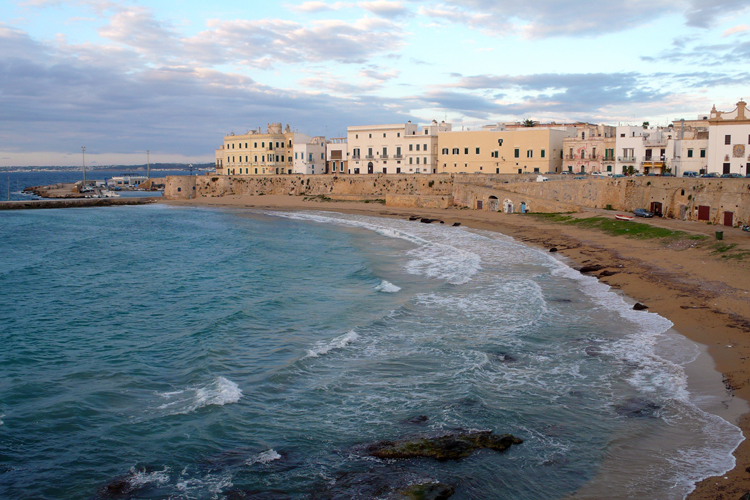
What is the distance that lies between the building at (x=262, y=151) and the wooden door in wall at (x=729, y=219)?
190ft

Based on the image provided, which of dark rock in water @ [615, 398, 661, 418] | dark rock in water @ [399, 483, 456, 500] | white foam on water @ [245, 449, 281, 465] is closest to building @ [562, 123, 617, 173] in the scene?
dark rock in water @ [615, 398, 661, 418]

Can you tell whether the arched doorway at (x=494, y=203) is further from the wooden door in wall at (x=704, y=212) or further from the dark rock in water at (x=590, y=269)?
the dark rock in water at (x=590, y=269)

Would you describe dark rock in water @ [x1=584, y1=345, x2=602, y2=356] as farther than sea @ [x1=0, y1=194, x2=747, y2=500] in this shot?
Yes

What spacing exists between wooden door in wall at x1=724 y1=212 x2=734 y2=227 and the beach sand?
1142mm

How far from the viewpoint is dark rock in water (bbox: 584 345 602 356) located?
14.4 m

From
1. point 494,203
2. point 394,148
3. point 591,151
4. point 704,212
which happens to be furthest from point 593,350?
point 394,148

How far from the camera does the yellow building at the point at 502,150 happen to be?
57500 millimetres

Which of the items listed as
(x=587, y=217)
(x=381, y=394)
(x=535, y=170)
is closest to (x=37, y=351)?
(x=381, y=394)

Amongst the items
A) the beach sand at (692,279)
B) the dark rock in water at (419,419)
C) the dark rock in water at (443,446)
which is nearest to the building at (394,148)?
the beach sand at (692,279)

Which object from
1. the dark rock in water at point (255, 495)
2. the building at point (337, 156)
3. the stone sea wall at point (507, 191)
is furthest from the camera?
the building at point (337, 156)

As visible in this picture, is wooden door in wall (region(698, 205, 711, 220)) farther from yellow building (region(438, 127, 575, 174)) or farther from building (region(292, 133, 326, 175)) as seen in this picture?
building (region(292, 133, 326, 175))

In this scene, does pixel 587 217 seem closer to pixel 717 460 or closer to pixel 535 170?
pixel 535 170

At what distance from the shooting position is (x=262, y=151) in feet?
259

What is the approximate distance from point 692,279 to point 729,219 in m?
13.8
